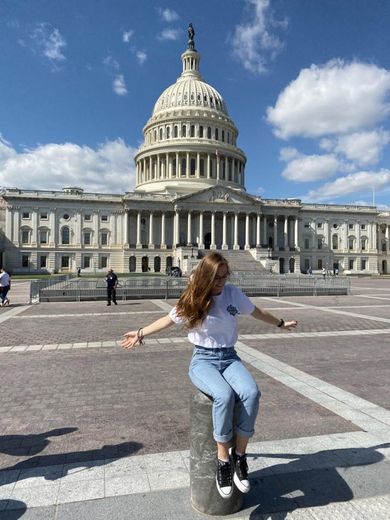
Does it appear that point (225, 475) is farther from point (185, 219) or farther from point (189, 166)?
point (189, 166)

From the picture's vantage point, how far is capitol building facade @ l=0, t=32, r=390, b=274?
2953 inches

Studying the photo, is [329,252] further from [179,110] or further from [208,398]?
[208,398]

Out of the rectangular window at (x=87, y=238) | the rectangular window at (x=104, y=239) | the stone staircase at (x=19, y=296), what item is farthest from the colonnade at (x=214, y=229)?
the stone staircase at (x=19, y=296)

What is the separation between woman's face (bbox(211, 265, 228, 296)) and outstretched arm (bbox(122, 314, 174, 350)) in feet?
1.87

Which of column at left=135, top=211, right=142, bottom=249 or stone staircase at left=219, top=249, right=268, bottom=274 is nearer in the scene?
stone staircase at left=219, top=249, right=268, bottom=274

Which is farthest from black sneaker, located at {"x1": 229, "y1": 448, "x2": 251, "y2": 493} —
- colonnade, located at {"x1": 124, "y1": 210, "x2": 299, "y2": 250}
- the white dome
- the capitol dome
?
the white dome

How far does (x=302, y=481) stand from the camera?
395 centimetres

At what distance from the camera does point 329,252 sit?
89.6m

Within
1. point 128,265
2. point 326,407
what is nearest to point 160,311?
point 326,407

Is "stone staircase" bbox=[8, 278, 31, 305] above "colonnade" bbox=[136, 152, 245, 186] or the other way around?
the other way around

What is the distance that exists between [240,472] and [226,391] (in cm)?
75

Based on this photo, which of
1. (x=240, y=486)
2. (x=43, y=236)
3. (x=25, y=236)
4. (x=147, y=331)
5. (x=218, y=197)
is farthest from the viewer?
(x=218, y=197)

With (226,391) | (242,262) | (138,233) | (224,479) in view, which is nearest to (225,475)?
(224,479)

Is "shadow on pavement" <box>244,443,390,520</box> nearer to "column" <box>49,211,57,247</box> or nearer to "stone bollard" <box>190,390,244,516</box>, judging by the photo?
"stone bollard" <box>190,390,244,516</box>
